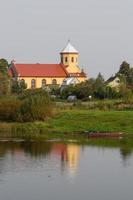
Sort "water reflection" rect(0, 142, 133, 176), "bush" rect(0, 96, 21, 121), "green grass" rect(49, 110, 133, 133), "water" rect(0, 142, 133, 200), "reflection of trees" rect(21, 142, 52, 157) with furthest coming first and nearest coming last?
"bush" rect(0, 96, 21, 121) < "green grass" rect(49, 110, 133, 133) < "reflection of trees" rect(21, 142, 52, 157) < "water reflection" rect(0, 142, 133, 176) < "water" rect(0, 142, 133, 200)

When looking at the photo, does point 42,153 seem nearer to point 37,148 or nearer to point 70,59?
point 37,148

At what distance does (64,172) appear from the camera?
33312mm

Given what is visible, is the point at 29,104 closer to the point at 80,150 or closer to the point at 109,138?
the point at 109,138

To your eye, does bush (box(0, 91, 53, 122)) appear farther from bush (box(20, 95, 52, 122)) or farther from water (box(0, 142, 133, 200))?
water (box(0, 142, 133, 200))

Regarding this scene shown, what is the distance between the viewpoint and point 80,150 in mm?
42562

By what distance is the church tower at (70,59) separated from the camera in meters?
103

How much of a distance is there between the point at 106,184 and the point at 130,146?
13.9m

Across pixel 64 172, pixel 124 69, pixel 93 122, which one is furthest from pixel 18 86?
pixel 64 172

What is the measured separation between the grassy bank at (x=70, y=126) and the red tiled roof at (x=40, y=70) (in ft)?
139

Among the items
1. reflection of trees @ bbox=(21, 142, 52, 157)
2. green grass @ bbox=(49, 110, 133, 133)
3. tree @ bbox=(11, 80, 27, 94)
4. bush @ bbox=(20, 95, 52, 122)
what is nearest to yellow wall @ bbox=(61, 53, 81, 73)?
tree @ bbox=(11, 80, 27, 94)

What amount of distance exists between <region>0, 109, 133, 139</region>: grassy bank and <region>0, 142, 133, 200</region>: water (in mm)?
6937

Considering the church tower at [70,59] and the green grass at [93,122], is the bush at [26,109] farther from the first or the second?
the church tower at [70,59]

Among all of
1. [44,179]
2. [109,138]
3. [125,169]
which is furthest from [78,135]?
[44,179]

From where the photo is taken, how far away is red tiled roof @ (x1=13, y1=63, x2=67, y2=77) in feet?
325
